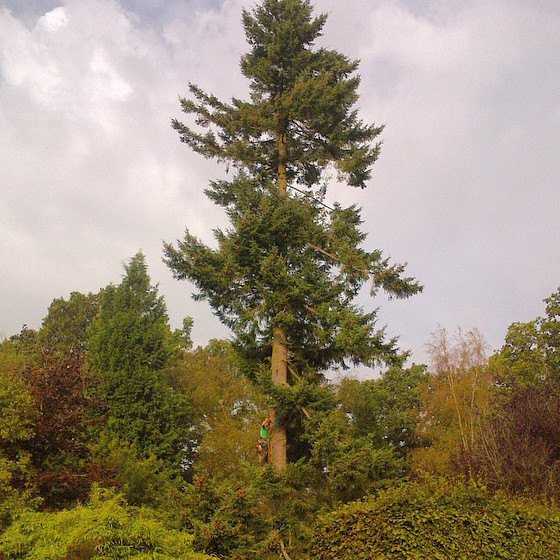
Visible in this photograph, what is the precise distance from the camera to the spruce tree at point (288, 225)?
12258 millimetres

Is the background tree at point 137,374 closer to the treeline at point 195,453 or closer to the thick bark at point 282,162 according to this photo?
the treeline at point 195,453

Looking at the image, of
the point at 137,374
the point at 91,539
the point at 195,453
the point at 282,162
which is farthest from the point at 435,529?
the point at 195,453

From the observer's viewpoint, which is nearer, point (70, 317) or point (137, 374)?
point (137, 374)

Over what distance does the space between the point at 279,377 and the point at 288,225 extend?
410 centimetres

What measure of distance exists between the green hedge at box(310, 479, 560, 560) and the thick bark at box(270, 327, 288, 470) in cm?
486

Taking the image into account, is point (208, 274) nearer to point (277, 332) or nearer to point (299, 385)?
point (277, 332)

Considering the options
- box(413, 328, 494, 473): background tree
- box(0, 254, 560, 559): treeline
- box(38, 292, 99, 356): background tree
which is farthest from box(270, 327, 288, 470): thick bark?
box(38, 292, 99, 356): background tree

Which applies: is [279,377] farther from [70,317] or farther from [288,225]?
[70,317]

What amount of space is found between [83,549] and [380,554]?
360cm

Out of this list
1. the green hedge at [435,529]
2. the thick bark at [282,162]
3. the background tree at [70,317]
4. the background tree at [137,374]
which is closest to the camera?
the green hedge at [435,529]

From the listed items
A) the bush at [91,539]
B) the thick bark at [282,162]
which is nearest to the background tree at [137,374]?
the thick bark at [282,162]

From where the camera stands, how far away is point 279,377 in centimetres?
1230

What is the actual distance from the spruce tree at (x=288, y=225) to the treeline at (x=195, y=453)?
1.22 metres

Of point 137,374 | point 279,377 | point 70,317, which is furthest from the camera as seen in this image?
point 70,317
